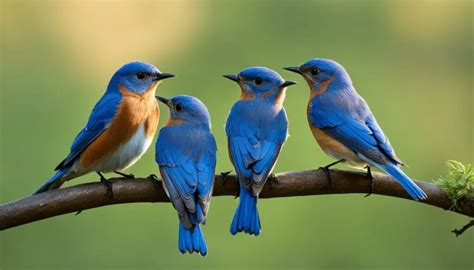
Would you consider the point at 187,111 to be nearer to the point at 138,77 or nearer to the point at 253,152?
the point at 138,77

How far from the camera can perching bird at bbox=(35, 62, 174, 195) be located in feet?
13.3

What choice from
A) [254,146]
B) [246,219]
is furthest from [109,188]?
[254,146]

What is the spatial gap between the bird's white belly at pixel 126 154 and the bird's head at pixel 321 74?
3.16ft

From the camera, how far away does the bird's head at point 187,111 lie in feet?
12.8

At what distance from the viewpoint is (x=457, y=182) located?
366cm

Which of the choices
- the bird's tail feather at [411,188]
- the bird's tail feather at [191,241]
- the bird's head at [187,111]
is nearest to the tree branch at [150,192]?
the bird's tail feather at [411,188]

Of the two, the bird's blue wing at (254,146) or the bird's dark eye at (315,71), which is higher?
the bird's dark eye at (315,71)

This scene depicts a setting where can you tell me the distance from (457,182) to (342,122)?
2.47 ft

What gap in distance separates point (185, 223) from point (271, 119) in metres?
0.81

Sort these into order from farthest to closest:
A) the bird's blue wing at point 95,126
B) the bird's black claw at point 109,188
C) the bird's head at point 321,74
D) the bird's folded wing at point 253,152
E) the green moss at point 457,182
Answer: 1. the bird's head at point 321,74
2. the bird's blue wing at point 95,126
3. the green moss at point 457,182
4. the bird's folded wing at point 253,152
5. the bird's black claw at point 109,188

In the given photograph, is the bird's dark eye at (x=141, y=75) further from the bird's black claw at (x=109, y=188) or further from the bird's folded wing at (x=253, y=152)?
the bird's black claw at (x=109, y=188)

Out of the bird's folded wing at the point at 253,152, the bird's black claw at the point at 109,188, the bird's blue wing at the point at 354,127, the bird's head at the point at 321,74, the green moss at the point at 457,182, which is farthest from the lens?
the bird's head at the point at 321,74

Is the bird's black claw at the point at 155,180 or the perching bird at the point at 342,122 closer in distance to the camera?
the bird's black claw at the point at 155,180

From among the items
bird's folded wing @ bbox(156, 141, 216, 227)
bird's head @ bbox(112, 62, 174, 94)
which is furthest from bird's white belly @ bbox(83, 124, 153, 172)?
bird's folded wing @ bbox(156, 141, 216, 227)
